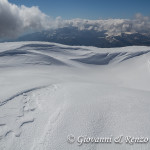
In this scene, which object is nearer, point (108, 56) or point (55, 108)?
point (55, 108)

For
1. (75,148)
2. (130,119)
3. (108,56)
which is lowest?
(75,148)

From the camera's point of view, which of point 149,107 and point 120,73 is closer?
point 149,107

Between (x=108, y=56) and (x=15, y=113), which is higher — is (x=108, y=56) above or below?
above

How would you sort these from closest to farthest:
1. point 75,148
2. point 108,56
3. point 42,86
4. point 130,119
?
point 75,148 → point 130,119 → point 42,86 → point 108,56

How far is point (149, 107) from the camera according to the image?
6.50 m

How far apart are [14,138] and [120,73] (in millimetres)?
13104

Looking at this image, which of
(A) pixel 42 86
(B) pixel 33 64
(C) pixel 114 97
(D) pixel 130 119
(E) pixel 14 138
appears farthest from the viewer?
(B) pixel 33 64

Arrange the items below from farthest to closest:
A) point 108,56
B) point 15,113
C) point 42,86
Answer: point 108,56 < point 42,86 < point 15,113

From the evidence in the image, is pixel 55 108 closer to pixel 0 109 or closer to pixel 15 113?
pixel 15 113

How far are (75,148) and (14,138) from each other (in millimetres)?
1963

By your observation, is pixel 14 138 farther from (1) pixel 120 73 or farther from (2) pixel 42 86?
(1) pixel 120 73

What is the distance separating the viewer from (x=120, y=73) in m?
16.2

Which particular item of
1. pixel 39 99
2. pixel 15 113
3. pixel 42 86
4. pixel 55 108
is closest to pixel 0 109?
pixel 15 113

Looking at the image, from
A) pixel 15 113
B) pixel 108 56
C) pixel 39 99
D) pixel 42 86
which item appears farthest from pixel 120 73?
pixel 15 113
